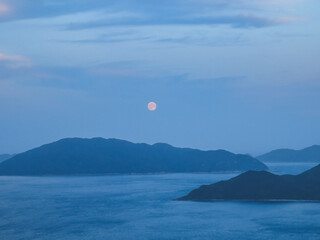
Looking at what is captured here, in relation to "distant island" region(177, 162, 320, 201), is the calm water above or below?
below

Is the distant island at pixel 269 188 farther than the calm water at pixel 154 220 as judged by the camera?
Yes

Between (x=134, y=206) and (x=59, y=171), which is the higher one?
(x=59, y=171)

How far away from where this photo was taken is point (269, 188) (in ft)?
268

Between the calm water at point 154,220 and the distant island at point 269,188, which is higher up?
the distant island at point 269,188

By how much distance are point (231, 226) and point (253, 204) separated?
61.2 ft

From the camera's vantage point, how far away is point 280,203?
77062mm

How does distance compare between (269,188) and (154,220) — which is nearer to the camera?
(154,220)

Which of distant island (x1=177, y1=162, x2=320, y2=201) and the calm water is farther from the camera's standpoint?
distant island (x1=177, y1=162, x2=320, y2=201)

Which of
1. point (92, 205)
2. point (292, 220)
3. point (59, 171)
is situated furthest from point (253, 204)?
point (59, 171)

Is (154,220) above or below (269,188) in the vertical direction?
below

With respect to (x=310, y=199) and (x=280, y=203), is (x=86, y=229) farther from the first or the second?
(x=310, y=199)

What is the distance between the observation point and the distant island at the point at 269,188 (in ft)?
261

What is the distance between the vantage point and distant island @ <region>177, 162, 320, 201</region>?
3127 inches

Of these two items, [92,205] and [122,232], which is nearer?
[122,232]
